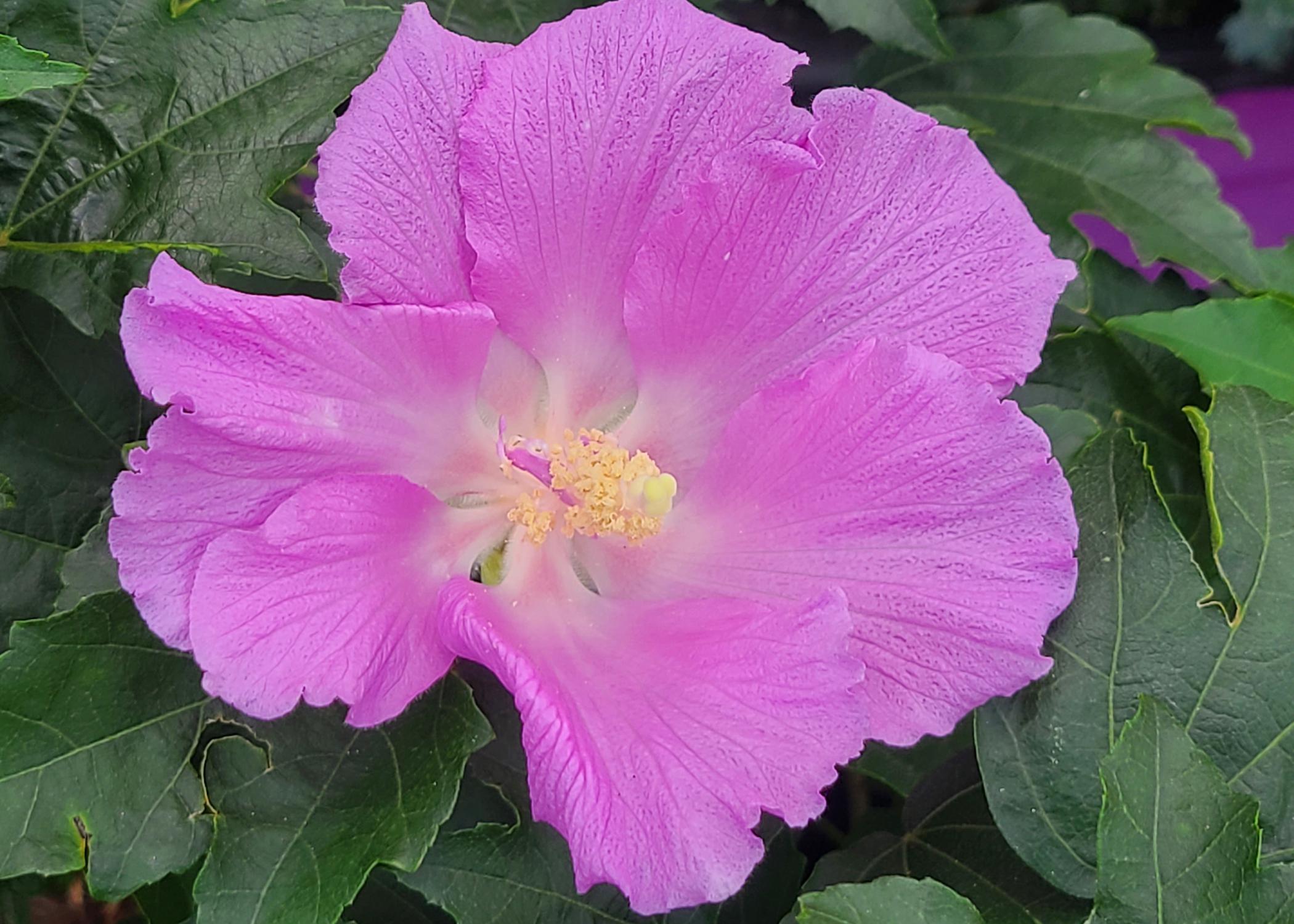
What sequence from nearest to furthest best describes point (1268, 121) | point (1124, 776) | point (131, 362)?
point (131, 362) → point (1124, 776) → point (1268, 121)

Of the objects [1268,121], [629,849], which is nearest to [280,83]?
[629,849]

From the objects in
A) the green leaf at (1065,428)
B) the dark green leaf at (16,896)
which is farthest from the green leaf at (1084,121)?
the dark green leaf at (16,896)

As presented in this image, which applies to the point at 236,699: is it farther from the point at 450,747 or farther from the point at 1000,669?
the point at 1000,669

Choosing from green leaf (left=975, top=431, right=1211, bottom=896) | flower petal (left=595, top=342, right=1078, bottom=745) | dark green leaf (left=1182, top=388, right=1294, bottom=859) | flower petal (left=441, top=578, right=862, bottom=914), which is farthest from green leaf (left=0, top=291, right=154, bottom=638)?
dark green leaf (left=1182, top=388, right=1294, bottom=859)

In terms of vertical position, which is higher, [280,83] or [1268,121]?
[280,83]

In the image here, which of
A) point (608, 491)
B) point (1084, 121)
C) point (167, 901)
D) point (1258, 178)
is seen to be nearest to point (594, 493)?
point (608, 491)

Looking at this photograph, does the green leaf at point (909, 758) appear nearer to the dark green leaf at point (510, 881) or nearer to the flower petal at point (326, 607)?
the dark green leaf at point (510, 881)

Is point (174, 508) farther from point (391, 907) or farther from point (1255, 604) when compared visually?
point (1255, 604)
